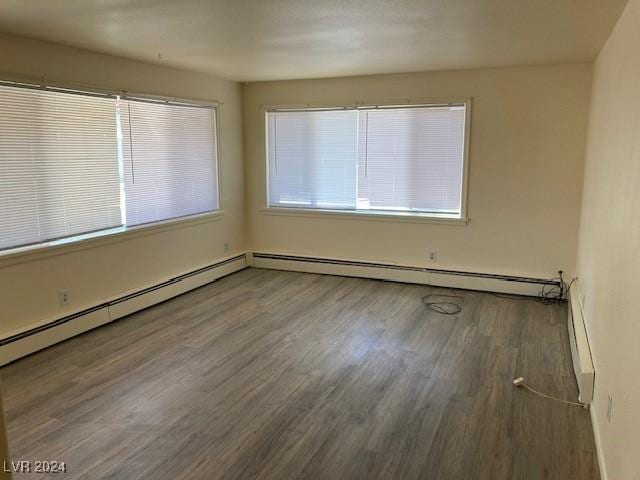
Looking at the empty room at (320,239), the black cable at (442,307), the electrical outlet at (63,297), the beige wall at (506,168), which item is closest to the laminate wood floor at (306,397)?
the empty room at (320,239)

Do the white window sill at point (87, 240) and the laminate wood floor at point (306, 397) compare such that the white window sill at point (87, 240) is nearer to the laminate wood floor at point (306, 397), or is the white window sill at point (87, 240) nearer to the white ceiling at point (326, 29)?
the laminate wood floor at point (306, 397)

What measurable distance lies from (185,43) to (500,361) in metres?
3.38

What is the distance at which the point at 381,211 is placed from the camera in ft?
19.3

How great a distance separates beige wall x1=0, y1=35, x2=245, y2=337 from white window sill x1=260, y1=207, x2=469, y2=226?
64 cm

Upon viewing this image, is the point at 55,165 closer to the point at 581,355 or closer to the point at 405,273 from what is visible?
the point at 405,273

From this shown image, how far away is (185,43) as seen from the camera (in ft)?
12.5

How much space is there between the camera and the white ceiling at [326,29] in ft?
9.06

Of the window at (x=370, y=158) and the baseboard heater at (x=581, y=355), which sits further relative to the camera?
the window at (x=370, y=158)

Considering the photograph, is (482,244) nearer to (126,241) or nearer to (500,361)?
(500,361)

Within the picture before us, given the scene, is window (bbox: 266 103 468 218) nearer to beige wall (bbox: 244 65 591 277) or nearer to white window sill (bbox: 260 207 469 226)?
white window sill (bbox: 260 207 469 226)

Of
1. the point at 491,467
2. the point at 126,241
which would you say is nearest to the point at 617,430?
the point at 491,467

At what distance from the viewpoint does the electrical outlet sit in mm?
4039

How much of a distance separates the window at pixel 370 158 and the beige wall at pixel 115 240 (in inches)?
22.6

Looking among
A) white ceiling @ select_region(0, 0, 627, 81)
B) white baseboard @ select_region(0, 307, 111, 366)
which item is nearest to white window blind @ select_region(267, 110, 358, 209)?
white ceiling @ select_region(0, 0, 627, 81)
